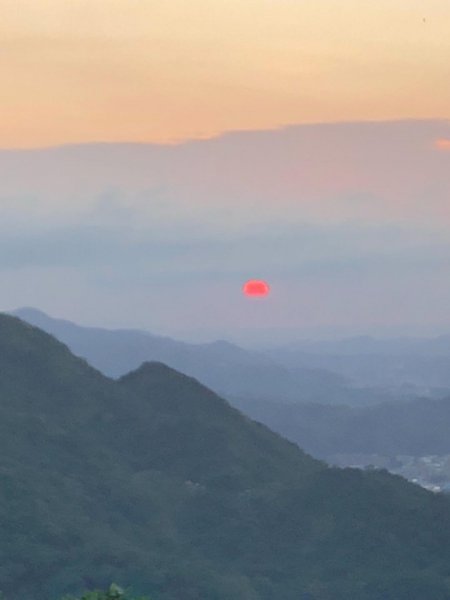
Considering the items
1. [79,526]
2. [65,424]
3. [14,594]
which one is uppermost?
[65,424]

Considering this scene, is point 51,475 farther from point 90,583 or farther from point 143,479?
point 90,583

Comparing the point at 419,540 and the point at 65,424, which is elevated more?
the point at 65,424

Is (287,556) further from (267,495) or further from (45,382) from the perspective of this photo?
(45,382)

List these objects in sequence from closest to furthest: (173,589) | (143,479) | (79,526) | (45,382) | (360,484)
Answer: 1. (173,589)
2. (79,526)
3. (360,484)
4. (143,479)
5. (45,382)

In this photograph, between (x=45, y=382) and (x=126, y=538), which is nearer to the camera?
(x=126, y=538)

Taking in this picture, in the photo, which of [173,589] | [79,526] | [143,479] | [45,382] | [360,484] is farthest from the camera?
[45,382]

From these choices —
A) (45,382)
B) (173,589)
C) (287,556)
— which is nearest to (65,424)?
(45,382)
